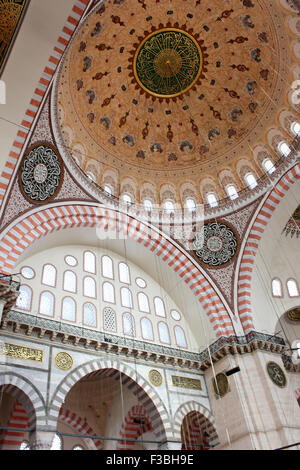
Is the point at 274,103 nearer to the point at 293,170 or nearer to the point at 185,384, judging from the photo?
the point at 293,170

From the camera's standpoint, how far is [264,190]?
12.5m

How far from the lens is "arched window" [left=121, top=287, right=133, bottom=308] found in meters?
11.6

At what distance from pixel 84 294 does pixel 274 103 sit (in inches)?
359

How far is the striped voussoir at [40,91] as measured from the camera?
24.2 feet

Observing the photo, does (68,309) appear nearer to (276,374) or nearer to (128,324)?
(128,324)

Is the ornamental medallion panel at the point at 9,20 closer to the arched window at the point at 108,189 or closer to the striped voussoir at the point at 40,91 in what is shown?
the striped voussoir at the point at 40,91

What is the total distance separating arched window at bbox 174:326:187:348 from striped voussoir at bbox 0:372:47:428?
504 cm

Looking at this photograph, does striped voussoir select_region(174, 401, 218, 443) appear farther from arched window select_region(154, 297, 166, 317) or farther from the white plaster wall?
the white plaster wall

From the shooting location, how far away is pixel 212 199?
13.7m

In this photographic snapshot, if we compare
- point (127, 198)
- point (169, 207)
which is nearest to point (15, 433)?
→ point (127, 198)

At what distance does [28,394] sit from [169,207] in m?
7.95

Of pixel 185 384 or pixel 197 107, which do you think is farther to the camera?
pixel 197 107

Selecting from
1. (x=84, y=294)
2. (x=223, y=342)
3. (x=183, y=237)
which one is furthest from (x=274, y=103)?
(x=84, y=294)

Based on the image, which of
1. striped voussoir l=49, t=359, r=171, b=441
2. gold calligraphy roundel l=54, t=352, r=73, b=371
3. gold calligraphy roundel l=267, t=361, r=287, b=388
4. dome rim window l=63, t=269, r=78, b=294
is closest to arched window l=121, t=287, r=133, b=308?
dome rim window l=63, t=269, r=78, b=294
